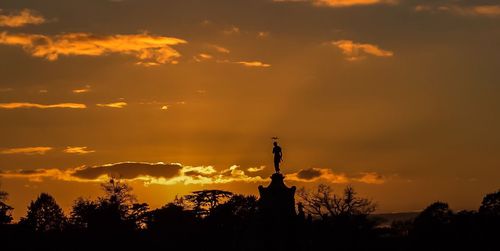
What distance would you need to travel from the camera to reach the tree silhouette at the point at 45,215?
111 metres

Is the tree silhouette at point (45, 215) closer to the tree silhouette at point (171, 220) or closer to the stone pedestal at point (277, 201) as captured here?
the tree silhouette at point (171, 220)

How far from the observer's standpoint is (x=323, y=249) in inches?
2761

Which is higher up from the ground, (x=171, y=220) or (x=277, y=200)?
(x=171, y=220)

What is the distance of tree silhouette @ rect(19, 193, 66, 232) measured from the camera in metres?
111

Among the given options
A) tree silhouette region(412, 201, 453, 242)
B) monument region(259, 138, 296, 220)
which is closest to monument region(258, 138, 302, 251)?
monument region(259, 138, 296, 220)

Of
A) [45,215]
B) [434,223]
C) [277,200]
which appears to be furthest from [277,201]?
[45,215]

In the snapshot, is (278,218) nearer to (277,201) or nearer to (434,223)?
(277,201)

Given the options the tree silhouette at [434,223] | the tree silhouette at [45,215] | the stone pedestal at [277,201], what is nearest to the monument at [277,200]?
the stone pedestal at [277,201]

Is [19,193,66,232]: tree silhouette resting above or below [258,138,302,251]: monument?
Result: above

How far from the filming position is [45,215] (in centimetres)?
11438

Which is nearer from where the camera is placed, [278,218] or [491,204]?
[278,218]

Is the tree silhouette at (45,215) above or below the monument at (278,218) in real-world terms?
above

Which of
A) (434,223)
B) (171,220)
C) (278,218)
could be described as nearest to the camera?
(278,218)

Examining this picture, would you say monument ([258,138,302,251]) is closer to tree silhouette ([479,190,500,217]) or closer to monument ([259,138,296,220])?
monument ([259,138,296,220])
